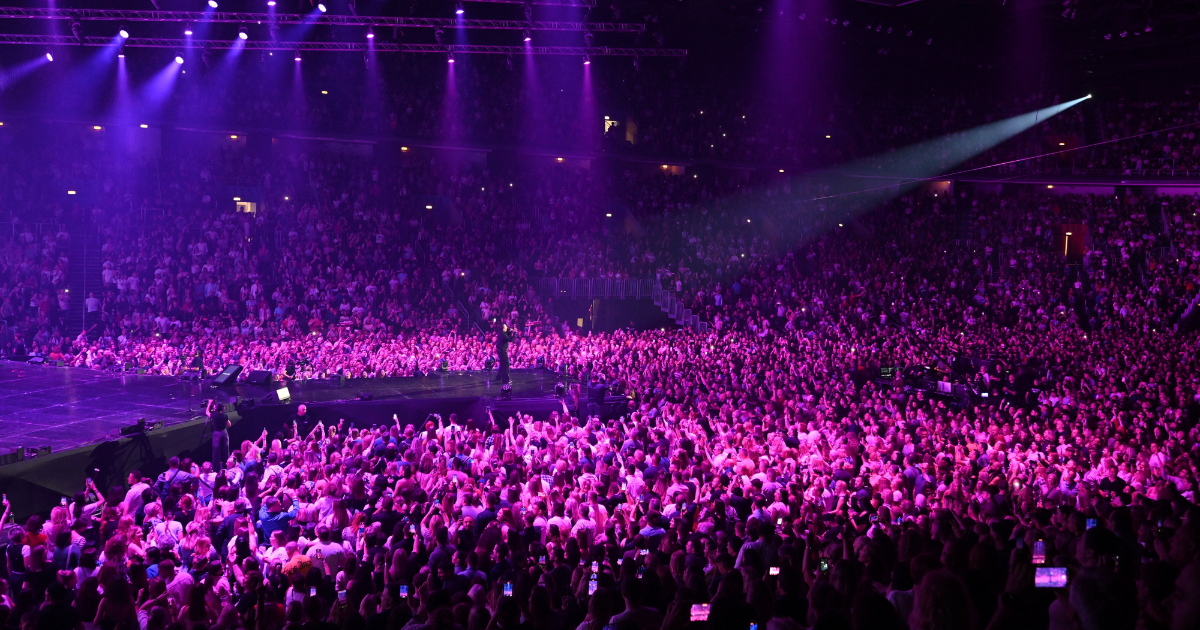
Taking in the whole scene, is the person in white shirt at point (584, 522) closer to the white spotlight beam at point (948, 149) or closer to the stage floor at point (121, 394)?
the stage floor at point (121, 394)

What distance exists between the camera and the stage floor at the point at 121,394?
11766 millimetres

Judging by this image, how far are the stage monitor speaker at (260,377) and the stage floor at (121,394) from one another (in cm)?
12

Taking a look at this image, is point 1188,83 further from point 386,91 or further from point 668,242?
point 386,91

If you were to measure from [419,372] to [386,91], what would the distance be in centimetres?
1289

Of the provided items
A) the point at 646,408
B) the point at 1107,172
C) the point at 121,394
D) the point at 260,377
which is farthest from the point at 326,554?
the point at 1107,172

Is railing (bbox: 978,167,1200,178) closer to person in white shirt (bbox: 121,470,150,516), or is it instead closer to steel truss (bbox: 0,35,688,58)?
steel truss (bbox: 0,35,688,58)

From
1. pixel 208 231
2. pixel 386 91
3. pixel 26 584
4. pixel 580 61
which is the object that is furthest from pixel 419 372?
pixel 580 61

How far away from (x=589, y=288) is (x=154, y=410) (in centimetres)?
1287

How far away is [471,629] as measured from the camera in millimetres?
4113

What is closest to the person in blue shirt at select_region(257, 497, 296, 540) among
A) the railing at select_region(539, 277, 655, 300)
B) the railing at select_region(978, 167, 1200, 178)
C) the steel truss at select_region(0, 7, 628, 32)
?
the steel truss at select_region(0, 7, 628, 32)

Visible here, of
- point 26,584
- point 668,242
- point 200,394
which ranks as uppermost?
point 668,242

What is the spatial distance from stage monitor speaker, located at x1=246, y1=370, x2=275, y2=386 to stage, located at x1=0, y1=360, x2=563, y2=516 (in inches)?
3.7

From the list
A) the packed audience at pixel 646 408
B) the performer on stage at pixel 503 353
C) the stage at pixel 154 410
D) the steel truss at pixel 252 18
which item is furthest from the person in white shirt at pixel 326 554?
the steel truss at pixel 252 18

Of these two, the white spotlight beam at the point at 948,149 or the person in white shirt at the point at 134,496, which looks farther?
the white spotlight beam at the point at 948,149
